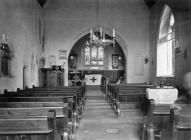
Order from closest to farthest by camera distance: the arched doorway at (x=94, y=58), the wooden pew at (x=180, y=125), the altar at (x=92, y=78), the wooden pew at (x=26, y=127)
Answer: the wooden pew at (x=26, y=127), the wooden pew at (x=180, y=125), the altar at (x=92, y=78), the arched doorway at (x=94, y=58)

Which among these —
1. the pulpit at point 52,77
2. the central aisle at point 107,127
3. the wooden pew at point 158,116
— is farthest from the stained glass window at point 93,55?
the wooden pew at point 158,116

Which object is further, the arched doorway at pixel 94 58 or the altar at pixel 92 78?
the arched doorway at pixel 94 58

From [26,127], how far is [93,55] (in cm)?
1639

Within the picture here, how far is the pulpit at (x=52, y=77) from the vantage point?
38.1 feet

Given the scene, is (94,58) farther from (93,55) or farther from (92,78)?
(92,78)

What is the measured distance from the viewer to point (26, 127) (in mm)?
2127

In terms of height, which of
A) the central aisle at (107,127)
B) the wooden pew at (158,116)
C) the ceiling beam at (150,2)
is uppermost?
the ceiling beam at (150,2)

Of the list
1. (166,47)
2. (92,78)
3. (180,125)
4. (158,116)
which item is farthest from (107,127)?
(92,78)

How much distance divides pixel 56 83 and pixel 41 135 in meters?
9.64

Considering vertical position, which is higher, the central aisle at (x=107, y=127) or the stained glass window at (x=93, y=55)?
the stained glass window at (x=93, y=55)

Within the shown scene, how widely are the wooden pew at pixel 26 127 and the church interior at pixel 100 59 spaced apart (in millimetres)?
660

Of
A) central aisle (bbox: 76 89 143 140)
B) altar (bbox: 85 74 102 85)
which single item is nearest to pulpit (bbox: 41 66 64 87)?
altar (bbox: 85 74 102 85)

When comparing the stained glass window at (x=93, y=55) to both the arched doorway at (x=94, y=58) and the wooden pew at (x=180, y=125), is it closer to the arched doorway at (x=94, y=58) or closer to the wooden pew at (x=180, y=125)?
the arched doorway at (x=94, y=58)

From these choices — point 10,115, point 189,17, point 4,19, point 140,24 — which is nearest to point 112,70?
point 140,24
